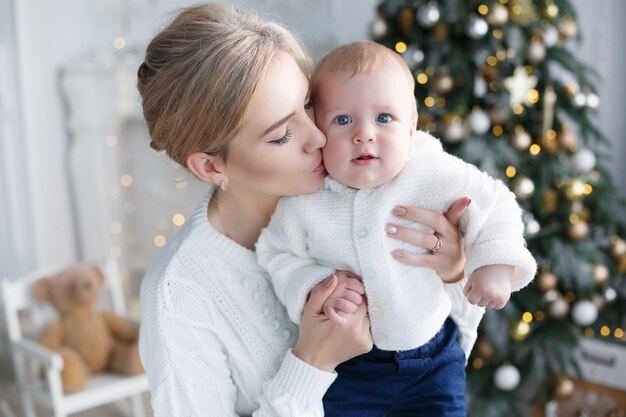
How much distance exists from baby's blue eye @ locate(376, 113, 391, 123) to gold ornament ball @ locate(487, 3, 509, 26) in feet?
4.54

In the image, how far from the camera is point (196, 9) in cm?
134

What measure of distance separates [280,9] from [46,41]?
123 centimetres

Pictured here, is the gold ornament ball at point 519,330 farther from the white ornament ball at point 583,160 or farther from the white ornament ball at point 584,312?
the white ornament ball at point 583,160

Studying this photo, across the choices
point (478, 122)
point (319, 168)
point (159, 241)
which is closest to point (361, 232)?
point (319, 168)

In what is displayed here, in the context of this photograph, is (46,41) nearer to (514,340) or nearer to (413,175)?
(514,340)

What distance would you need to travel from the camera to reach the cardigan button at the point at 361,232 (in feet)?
4.28

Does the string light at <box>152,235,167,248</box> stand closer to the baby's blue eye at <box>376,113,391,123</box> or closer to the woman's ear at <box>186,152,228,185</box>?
the woman's ear at <box>186,152,228,185</box>

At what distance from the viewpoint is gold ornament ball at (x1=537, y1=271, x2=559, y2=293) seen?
2.65m

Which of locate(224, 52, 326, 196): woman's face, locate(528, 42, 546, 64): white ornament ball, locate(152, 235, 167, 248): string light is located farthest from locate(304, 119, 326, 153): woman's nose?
locate(152, 235, 167, 248): string light

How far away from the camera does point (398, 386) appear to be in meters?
1.35

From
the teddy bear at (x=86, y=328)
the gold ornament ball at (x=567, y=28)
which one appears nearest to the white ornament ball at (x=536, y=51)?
the gold ornament ball at (x=567, y=28)

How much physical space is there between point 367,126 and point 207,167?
0.32 meters

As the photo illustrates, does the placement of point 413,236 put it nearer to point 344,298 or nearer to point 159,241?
point 344,298

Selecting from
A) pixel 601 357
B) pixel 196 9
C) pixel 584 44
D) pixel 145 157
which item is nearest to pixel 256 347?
pixel 196 9
